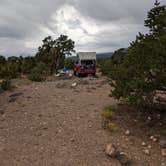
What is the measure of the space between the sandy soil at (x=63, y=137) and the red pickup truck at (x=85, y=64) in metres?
13.7

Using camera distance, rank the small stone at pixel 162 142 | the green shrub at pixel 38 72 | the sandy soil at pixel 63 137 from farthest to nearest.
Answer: the green shrub at pixel 38 72 → the small stone at pixel 162 142 → the sandy soil at pixel 63 137

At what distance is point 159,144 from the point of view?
192 inches

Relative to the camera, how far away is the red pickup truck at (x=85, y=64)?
21766 millimetres

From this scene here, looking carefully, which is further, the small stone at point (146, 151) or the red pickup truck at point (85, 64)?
the red pickup truck at point (85, 64)

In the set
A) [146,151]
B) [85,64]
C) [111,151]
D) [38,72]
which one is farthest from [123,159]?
[85,64]

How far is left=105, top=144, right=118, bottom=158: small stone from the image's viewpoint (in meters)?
4.47

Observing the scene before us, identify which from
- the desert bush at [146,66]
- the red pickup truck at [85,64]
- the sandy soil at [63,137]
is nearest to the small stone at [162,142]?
the sandy soil at [63,137]

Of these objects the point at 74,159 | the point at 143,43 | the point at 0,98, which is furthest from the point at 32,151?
the point at 0,98

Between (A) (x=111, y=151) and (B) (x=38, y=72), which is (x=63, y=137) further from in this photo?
(B) (x=38, y=72)

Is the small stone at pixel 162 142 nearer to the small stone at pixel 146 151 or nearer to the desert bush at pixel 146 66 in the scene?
the small stone at pixel 146 151

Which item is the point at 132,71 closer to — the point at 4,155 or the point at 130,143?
the point at 130,143

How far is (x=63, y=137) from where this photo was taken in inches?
211

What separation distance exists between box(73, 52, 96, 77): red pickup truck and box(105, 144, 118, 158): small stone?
17148 mm

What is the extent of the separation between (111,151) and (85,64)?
17944 mm
